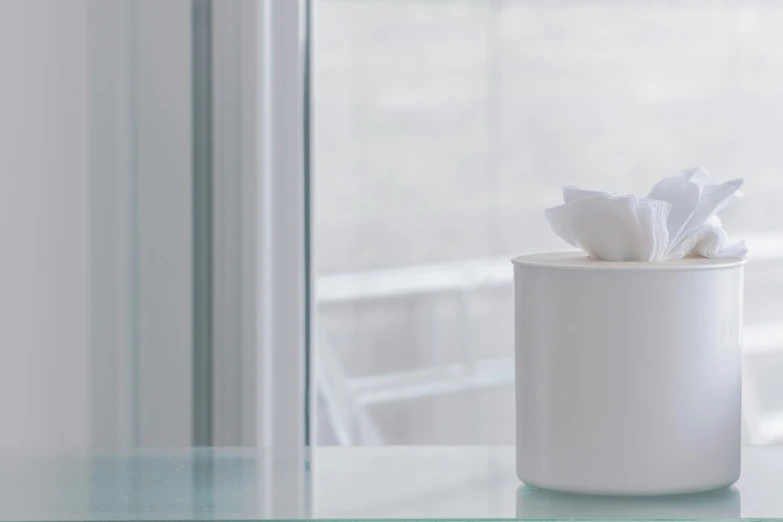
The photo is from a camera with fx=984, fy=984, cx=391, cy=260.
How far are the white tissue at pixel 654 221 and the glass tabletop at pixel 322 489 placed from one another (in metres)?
0.10

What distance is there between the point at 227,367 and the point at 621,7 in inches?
42.4

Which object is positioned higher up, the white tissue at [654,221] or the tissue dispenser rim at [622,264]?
the white tissue at [654,221]

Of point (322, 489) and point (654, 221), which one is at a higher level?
point (654, 221)

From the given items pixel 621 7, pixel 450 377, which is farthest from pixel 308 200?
pixel 621 7

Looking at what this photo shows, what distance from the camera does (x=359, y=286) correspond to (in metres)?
1.73

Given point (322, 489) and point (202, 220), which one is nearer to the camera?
point (322, 489)

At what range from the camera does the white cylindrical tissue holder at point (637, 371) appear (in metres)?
0.39

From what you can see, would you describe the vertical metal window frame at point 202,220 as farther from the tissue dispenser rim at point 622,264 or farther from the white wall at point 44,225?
the tissue dispenser rim at point 622,264

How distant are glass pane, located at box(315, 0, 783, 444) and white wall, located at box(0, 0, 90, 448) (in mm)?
793

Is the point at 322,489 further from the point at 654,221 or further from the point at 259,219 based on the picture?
the point at 259,219

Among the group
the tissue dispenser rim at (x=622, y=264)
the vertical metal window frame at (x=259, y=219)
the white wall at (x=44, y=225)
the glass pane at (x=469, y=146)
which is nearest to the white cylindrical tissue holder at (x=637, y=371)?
the tissue dispenser rim at (x=622, y=264)

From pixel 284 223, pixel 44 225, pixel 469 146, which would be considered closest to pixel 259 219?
pixel 284 223

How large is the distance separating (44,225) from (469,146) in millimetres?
970

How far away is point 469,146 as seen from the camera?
1705 mm
